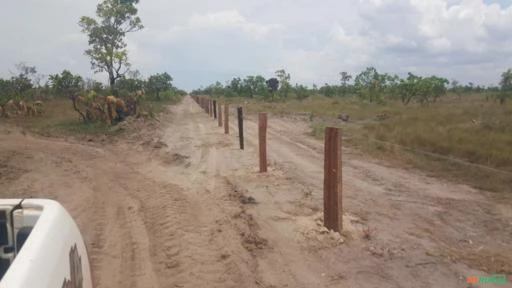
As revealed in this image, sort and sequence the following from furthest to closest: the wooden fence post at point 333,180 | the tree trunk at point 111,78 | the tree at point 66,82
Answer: the tree trunk at point 111,78, the tree at point 66,82, the wooden fence post at point 333,180

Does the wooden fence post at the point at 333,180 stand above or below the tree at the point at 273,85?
below

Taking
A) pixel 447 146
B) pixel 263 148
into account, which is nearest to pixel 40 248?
pixel 263 148

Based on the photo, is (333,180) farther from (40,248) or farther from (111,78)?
(111,78)

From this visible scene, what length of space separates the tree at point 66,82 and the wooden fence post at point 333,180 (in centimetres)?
1891

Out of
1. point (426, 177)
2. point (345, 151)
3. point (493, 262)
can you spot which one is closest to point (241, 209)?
point (493, 262)

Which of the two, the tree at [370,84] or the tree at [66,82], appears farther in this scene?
the tree at [370,84]

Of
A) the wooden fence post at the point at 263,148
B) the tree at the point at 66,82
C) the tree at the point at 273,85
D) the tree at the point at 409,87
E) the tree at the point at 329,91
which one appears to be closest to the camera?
the wooden fence post at the point at 263,148

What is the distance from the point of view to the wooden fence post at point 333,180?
247 inches

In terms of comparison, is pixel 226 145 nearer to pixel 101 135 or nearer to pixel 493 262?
pixel 101 135

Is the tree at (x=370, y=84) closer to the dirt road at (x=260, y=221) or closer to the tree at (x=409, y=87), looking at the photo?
the tree at (x=409, y=87)

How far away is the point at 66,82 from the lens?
23.2m

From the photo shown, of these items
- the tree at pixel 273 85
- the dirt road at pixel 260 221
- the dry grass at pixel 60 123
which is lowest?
the dirt road at pixel 260 221

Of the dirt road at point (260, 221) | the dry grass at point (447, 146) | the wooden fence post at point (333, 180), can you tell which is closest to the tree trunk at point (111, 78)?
the dry grass at point (447, 146)

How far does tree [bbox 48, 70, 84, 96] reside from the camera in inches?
902
